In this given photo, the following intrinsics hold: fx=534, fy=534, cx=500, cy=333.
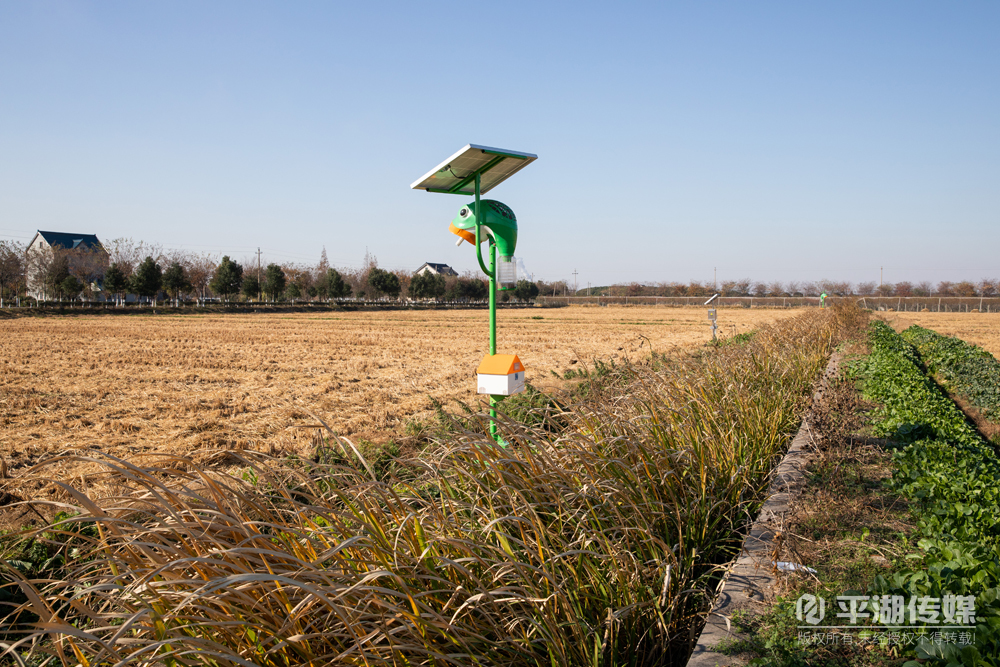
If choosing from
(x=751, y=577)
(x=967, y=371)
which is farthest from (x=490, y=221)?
(x=967, y=371)

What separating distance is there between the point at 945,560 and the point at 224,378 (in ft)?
42.7

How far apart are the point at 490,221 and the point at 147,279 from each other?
61735 mm

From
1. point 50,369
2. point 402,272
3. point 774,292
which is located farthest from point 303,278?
point 774,292

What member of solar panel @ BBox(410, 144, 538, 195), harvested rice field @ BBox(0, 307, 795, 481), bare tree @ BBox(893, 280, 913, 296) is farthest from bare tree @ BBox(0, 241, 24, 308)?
bare tree @ BBox(893, 280, 913, 296)

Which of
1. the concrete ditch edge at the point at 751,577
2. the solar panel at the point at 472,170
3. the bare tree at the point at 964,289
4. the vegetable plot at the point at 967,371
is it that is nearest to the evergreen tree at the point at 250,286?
the vegetable plot at the point at 967,371

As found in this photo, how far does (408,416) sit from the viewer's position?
28.0ft

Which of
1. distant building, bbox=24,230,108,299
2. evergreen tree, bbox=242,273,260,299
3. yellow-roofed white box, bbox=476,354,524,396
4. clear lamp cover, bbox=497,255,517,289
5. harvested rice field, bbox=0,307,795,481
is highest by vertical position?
distant building, bbox=24,230,108,299

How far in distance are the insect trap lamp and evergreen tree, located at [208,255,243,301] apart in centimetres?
6459

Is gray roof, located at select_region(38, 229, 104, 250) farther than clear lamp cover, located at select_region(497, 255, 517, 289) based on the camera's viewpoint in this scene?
Yes

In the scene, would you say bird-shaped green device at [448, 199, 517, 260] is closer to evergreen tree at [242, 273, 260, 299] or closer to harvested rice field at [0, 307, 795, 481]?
harvested rice field at [0, 307, 795, 481]

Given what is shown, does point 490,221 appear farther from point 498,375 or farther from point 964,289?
point 964,289

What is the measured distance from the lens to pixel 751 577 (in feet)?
8.45

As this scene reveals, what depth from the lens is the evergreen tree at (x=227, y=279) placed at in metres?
62.1

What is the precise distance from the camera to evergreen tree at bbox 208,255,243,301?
A: 62.1 meters
